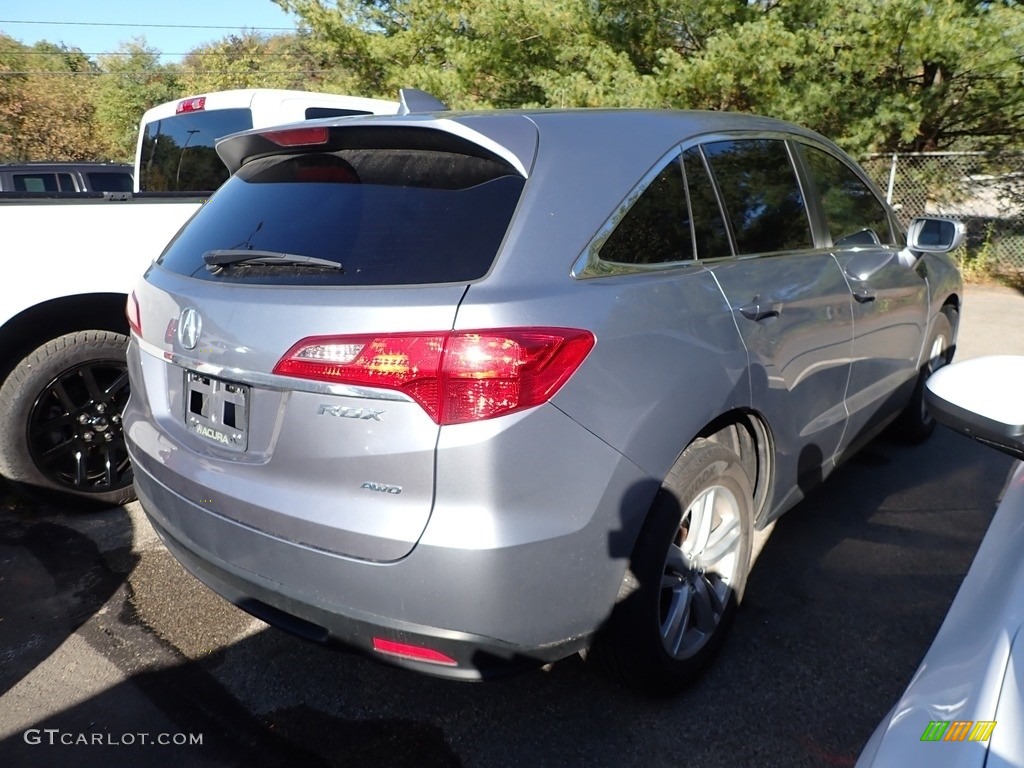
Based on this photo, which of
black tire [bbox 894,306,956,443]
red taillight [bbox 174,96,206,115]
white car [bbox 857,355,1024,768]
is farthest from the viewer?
red taillight [bbox 174,96,206,115]

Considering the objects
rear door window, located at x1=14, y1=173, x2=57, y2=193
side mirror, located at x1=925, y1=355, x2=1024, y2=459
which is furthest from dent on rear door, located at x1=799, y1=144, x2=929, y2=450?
rear door window, located at x1=14, y1=173, x2=57, y2=193

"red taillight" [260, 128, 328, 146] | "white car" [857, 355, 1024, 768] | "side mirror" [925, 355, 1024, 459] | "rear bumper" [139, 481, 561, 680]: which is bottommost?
"rear bumper" [139, 481, 561, 680]

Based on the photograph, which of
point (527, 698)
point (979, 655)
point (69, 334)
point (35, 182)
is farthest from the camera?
point (35, 182)

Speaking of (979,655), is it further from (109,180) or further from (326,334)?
(109,180)

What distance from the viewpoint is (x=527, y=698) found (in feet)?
8.55

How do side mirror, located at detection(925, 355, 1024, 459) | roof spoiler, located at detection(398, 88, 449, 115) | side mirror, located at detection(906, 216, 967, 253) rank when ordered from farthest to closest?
side mirror, located at detection(906, 216, 967, 253) < roof spoiler, located at detection(398, 88, 449, 115) < side mirror, located at detection(925, 355, 1024, 459)

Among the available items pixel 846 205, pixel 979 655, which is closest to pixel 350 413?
pixel 979 655

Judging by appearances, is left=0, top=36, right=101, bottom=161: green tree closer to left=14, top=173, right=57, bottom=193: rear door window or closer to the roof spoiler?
left=14, top=173, right=57, bottom=193: rear door window

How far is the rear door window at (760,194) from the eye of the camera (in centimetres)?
279

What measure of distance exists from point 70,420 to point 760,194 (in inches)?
127

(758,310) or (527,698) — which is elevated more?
(758,310)

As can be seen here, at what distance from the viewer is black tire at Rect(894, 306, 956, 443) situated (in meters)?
4.49

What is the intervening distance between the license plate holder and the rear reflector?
2.08 ft
